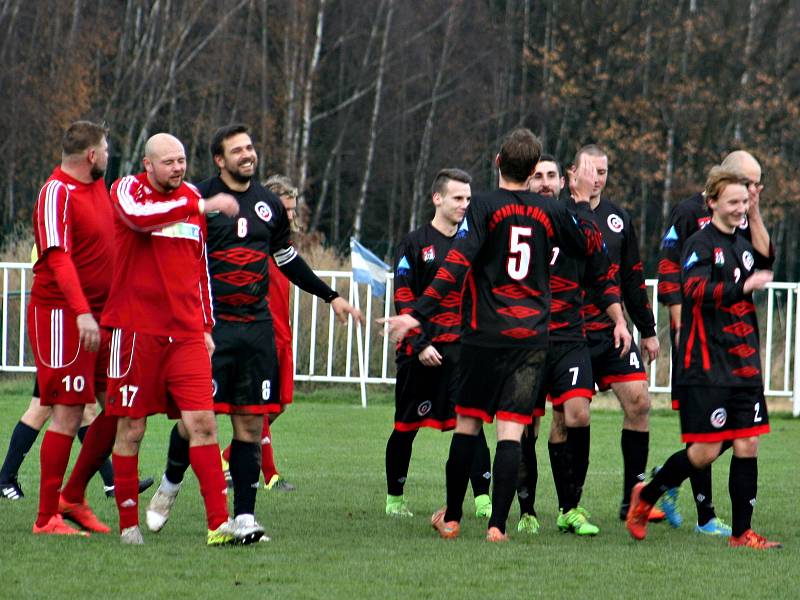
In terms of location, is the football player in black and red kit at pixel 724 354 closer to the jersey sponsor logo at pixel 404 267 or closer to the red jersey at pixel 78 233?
the jersey sponsor logo at pixel 404 267

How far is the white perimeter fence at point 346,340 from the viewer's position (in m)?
17.2

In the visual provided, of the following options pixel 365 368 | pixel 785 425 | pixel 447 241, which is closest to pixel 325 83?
pixel 365 368

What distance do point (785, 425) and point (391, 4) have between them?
23.5m

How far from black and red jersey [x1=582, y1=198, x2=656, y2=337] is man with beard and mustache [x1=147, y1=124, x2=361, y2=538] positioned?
1545 millimetres

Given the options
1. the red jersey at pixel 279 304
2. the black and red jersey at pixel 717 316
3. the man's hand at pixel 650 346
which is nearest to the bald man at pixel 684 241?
the man's hand at pixel 650 346

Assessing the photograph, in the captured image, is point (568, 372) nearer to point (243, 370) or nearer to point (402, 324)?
point (402, 324)

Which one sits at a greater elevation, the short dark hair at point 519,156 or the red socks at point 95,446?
the short dark hair at point 519,156

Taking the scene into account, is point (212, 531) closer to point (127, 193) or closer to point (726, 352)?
point (127, 193)

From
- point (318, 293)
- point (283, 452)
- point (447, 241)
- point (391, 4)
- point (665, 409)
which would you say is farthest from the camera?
point (391, 4)

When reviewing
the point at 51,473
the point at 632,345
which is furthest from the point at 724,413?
the point at 51,473

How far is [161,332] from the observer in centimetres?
705

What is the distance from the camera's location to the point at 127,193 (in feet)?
22.8

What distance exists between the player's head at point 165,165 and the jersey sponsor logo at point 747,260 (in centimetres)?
277

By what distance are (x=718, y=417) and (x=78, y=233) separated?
3335 mm
